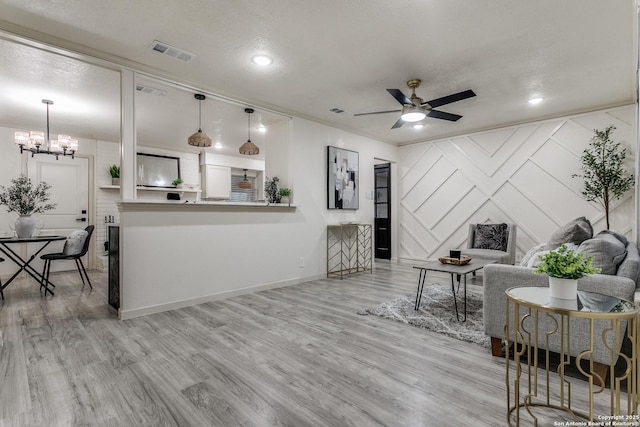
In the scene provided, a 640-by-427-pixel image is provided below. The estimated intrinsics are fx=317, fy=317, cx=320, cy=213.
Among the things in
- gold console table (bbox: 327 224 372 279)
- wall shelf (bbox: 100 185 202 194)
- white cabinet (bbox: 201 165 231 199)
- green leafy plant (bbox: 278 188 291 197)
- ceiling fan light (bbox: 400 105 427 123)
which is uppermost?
ceiling fan light (bbox: 400 105 427 123)

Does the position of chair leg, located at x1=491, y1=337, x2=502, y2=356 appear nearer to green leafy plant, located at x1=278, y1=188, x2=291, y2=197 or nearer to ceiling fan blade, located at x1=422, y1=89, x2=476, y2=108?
ceiling fan blade, located at x1=422, y1=89, x2=476, y2=108

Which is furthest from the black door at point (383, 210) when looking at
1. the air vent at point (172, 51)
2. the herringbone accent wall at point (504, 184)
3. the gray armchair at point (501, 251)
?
the air vent at point (172, 51)

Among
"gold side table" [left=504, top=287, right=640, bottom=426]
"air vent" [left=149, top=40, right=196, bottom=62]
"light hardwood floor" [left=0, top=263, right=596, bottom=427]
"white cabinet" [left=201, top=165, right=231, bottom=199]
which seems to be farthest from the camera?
"white cabinet" [left=201, top=165, right=231, bottom=199]

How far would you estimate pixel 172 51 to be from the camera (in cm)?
303

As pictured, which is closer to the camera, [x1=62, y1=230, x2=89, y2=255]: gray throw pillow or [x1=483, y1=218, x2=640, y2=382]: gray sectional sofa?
[x1=483, y1=218, x2=640, y2=382]: gray sectional sofa

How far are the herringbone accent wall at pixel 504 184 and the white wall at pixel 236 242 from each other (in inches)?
50.5

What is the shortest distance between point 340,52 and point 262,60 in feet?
2.61

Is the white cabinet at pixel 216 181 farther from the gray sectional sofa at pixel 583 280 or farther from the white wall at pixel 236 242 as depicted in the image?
the gray sectional sofa at pixel 583 280

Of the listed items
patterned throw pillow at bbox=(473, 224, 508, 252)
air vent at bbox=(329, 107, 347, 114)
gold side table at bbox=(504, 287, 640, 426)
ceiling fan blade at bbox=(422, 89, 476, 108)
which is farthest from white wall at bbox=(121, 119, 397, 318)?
gold side table at bbox=(504, 287, 640, 426)

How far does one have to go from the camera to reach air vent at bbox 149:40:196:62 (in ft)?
9.55

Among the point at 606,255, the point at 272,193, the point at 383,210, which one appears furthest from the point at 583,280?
the point at 383,210

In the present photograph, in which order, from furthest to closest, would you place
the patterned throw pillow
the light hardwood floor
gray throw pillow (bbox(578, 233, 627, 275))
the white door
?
the white door → the patterned throw pillow → gray throw pillow (bbox(578, 233, 627, 275)) → the light hardwood floor

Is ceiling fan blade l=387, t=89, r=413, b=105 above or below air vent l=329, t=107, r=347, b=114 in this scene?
below

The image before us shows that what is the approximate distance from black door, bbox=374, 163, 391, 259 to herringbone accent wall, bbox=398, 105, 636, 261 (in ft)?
0.91
